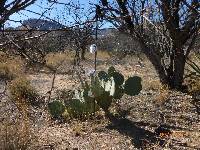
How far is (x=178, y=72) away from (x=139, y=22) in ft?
4.45

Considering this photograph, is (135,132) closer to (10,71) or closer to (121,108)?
(121,108)

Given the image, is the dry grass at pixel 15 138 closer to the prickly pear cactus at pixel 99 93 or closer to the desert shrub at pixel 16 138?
the desert shrub at pixel 16 138

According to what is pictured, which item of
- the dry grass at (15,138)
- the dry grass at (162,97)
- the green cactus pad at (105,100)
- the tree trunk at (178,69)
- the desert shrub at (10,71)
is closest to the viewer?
the dry grass at (15,138)

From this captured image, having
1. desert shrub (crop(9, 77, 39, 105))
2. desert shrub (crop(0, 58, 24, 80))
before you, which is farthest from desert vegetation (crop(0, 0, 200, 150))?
desert shrub (crop(0, 58, 24, 80))

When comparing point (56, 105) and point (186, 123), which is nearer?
point (186, 123)

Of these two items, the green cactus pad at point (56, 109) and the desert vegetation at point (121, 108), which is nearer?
the desert vegetation at point (121, 108)

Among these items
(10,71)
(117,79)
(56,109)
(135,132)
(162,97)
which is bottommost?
(135,132)

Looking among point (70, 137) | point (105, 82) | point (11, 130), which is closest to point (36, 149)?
point (11, 130)

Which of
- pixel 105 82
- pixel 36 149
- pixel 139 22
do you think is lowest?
pixel 36 149

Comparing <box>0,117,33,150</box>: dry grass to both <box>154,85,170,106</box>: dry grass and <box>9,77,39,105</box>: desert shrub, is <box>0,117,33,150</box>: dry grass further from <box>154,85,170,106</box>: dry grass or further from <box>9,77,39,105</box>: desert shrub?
<box>9,77,39,105</box>: desert shrub

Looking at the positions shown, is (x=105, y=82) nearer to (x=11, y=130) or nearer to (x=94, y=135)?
(x=94, y=135)

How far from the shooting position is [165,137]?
6855 mm

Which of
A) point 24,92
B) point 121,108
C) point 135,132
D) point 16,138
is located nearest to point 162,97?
point 121,108

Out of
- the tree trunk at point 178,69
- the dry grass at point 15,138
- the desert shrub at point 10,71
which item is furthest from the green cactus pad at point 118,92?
the desert shrub at point 10,71
